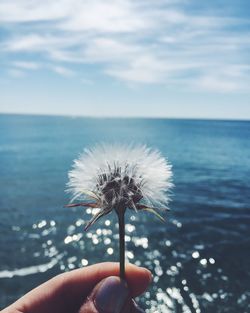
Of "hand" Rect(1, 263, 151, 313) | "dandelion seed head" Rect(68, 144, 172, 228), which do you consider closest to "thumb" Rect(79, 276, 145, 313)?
"hand" Rect(1, 263, 151, 313)

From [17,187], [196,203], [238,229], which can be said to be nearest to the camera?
[238,229]

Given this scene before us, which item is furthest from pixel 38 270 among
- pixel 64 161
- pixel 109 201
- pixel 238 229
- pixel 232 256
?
pixel 64 161

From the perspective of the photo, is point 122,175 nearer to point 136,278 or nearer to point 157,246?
point 136,278

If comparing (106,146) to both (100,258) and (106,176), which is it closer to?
(106,176)

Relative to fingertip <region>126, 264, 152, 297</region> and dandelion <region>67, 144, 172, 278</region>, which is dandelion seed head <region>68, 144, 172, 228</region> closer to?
dandelion <region>67, 144, 172, 278</region>

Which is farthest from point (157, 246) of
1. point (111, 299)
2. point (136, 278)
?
point (111, 299)

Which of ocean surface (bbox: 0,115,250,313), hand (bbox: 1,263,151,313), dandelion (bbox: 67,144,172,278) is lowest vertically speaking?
ocean surface (bbox: 0,115,250,313)

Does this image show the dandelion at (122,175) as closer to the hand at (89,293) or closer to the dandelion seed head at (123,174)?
the dandelion seed head at (123,174)
